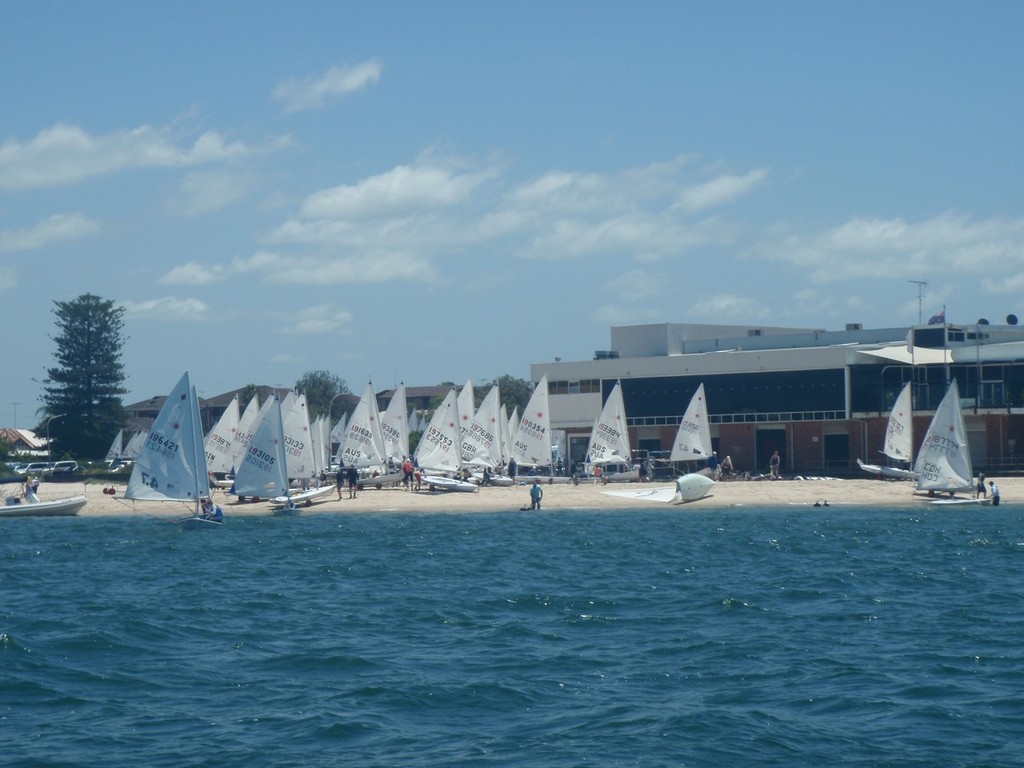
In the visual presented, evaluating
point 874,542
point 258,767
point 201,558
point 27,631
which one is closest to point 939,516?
point 874,542

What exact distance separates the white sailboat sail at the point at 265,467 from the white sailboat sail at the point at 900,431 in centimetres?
2795

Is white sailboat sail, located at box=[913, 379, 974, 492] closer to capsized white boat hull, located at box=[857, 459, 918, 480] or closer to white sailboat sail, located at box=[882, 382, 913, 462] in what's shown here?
capsized white boat hull, located at box=[857, 459, 918, 480]

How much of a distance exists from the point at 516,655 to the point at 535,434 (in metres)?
42.3

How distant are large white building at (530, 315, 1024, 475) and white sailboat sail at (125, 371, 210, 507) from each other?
35.3 m

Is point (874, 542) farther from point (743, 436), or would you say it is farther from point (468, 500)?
point (743, 436)

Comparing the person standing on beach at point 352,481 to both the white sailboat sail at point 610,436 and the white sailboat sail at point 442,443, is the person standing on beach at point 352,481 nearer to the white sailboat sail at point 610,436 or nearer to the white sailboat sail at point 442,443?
the white sailboat sail at point 442,443

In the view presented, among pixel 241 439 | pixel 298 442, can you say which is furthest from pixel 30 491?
pixel 241 439

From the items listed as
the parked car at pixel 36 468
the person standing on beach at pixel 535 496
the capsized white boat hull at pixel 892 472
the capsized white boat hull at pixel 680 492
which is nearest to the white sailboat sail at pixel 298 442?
the person standing on beach at pixel 535 496

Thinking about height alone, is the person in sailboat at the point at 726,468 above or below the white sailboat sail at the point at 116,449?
below

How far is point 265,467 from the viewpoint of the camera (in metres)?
47.2

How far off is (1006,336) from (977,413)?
15758 millimetres

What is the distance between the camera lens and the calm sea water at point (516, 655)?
1473cm

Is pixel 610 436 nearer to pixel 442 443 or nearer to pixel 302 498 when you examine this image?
pixel 442 443

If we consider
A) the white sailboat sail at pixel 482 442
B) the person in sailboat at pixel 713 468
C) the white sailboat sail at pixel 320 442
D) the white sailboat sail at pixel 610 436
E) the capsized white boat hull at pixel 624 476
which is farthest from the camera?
the white sailboat sail at pixel 610 436
